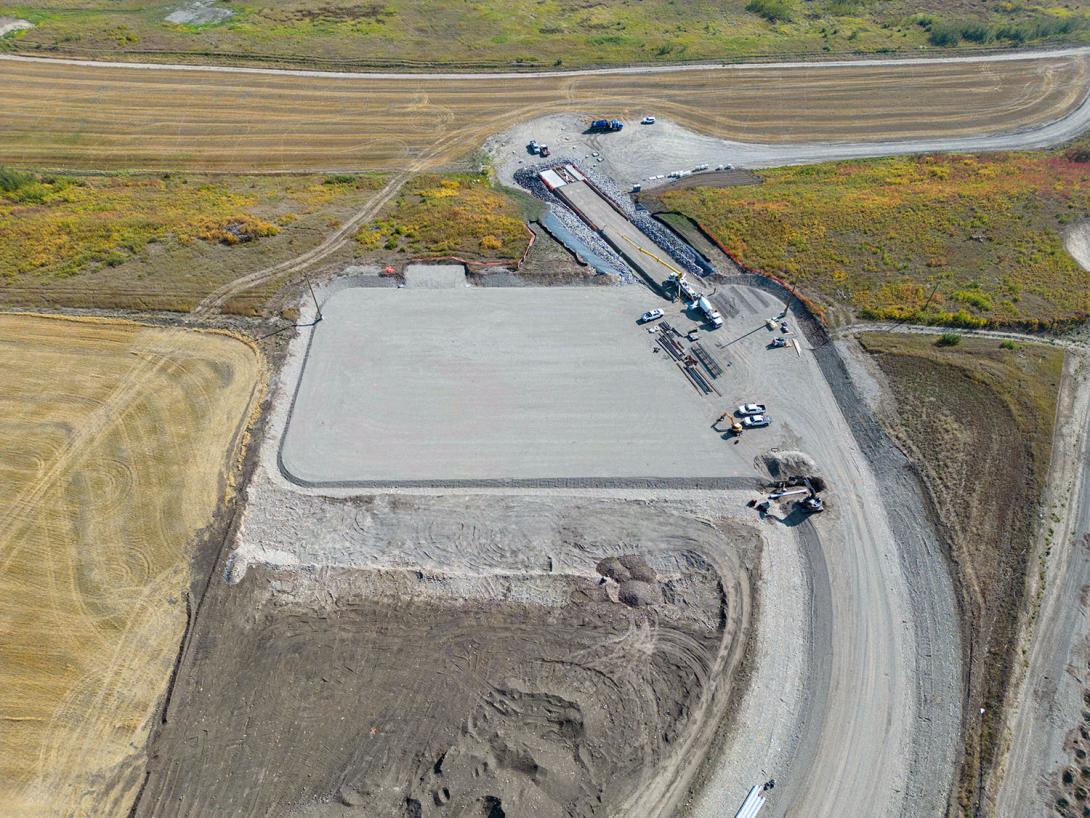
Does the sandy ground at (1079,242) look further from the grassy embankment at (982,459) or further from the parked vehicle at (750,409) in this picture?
the parked vehicle at (750,409)

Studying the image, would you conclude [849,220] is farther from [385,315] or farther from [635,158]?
[385,315]

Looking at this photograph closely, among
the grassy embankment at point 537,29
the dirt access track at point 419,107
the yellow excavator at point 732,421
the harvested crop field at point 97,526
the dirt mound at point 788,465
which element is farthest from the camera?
the grassy embankment at point 537,29

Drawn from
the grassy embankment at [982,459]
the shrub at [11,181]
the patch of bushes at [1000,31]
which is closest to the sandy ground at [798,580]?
the grassy embankment at [982,459]

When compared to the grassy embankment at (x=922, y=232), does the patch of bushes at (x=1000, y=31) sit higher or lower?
higher

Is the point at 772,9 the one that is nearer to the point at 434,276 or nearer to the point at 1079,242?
the point at 1079,242

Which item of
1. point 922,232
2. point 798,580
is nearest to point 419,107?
point 922,232

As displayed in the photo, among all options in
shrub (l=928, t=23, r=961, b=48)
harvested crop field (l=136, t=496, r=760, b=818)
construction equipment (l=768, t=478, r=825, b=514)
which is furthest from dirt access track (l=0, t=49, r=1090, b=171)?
construction equipment (l=768, t=478, r=825, b=514)
